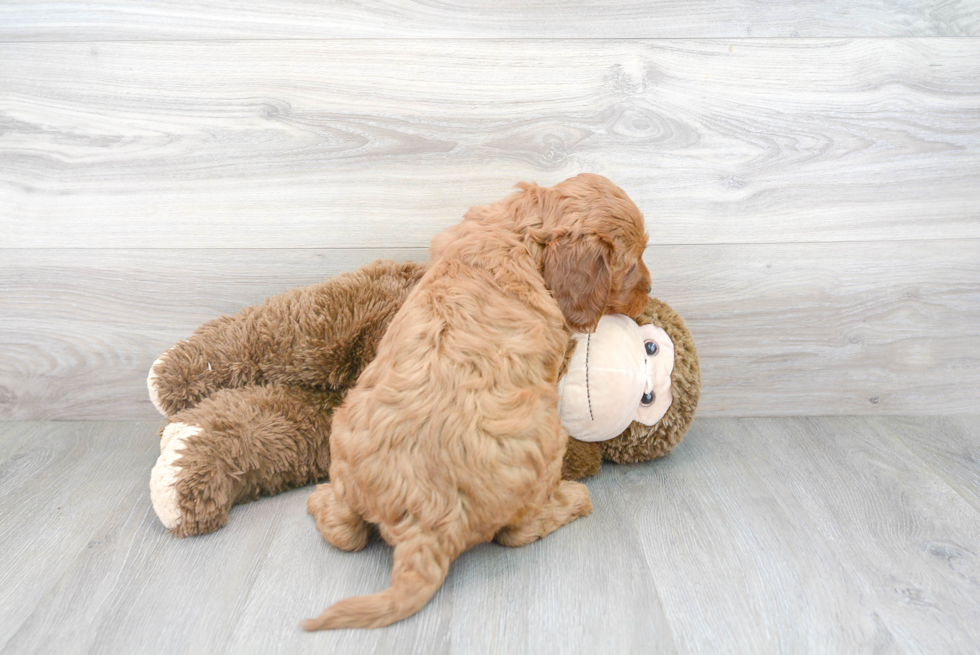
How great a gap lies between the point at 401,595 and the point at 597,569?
386 mm

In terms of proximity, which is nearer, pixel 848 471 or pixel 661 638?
pixel 661 638

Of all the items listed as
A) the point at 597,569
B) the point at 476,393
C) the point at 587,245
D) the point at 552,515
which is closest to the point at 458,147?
the point at 587,245

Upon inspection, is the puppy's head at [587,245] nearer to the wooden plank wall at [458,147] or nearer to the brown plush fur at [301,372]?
the brown plush fur at [301,372]

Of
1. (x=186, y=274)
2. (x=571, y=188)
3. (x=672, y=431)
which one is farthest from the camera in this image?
(x=186, y=274)

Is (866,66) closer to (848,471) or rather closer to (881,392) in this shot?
(881,392)

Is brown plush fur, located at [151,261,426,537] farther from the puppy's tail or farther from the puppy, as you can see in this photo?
the puppy's tail

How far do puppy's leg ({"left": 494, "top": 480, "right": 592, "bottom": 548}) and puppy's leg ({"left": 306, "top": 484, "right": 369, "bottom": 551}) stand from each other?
0.85 feet

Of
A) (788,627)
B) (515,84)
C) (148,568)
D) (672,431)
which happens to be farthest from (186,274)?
(788,627)

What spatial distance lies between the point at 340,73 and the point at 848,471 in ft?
5.07

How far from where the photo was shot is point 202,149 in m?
1.71

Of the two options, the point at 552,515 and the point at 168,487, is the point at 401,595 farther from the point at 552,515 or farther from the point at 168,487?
the point at 168,487

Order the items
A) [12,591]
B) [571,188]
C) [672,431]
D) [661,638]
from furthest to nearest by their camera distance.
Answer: [672,431] → [571,188] → [12,591] → [661,638]

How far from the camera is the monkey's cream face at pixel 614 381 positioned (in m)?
1.48

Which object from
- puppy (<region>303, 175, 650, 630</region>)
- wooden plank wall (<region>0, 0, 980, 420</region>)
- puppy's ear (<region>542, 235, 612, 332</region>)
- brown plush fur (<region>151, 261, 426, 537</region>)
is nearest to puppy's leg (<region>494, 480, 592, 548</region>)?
puppy (<region>303, 175, 650, 630</region>)
